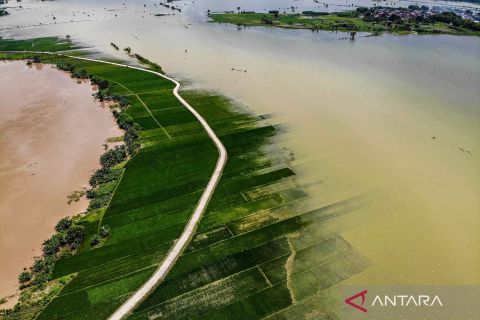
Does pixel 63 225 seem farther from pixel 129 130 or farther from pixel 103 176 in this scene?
pixel 129 130

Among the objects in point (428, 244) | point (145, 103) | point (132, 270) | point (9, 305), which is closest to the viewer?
point (9, 305)

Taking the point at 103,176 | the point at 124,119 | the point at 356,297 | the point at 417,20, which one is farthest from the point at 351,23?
the point at 356,297

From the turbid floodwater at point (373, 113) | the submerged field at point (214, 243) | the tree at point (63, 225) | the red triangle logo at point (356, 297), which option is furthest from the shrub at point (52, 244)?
the turbid floodwater at point (373, 113)

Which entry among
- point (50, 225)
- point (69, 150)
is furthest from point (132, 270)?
point (69, 150)

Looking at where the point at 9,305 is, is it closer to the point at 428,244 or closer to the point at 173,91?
the point at 428,244

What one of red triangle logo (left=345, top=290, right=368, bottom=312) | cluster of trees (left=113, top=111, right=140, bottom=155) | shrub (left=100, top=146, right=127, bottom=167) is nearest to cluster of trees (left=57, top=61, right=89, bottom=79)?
cluster of trees (left=113, top=111, right=140, bottom=155)

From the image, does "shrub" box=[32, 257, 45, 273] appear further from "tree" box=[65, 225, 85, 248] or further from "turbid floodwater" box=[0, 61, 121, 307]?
"tree" box=[65, 225, 85, 248]
